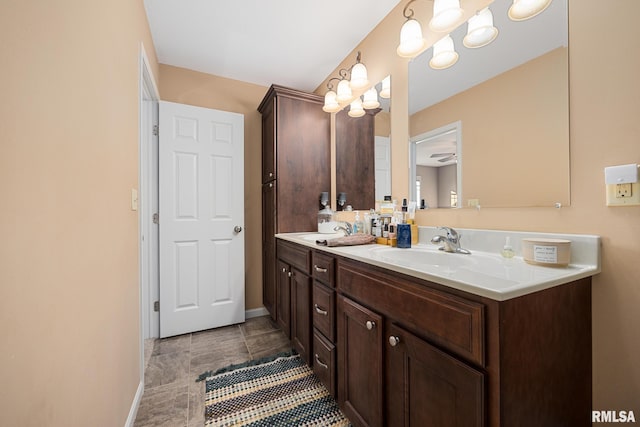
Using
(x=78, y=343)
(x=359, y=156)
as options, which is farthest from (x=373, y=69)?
(x=78, y=343)

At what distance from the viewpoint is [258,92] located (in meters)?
2.80

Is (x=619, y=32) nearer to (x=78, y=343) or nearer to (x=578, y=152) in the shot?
(x=578, y=152)

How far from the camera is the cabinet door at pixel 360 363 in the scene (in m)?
1.01

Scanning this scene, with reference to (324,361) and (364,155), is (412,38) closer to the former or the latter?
(364,155)

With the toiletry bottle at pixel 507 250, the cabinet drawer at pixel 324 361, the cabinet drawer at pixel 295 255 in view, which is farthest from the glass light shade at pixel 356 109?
the cabinet drawer at pixel 324 361

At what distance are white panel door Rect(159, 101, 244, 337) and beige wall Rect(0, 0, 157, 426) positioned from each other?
103 cm

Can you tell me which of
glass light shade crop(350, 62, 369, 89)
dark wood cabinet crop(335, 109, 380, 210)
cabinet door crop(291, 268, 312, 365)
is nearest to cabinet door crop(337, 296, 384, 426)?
cabinet door crop(291, 268, 312, 365)

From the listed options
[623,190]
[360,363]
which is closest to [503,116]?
[623,190]

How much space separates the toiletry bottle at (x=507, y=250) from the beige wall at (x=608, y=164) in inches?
5.4

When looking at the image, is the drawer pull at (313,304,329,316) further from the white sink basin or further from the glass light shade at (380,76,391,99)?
the glass light shade at (380,76,391,99)

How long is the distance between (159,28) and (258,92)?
1.01 metres

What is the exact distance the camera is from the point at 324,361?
4.67 feet

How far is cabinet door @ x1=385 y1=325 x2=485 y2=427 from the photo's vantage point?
674 millimetres

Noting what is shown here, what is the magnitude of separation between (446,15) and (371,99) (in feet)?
2.40
